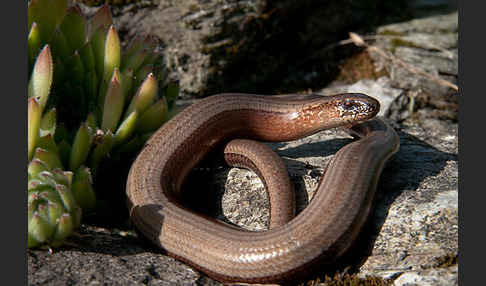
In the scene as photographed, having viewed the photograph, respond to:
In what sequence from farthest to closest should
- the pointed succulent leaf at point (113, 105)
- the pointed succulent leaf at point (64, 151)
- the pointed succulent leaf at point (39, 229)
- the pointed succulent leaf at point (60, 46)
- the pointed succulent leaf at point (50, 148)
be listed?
the pointed succulent leaf at point (60, 46), the pointed succulent leaf at point (113, 105), the pointed succulent leaf at point (64, 151), the pointed succulent leaf at point (50, 148), the pointed succulent leaf at point (39, 229)

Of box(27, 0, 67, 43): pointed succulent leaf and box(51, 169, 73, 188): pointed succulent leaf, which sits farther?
box(27, 0, 67, 43): pointed succulent leaf

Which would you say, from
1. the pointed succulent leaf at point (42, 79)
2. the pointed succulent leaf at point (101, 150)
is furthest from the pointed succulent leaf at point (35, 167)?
the pointed succulent leaf at point (101, 150)

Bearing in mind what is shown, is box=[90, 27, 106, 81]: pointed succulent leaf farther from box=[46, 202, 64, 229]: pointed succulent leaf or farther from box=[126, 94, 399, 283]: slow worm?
box=[46, 202, 64, 229]: pointed succulent leaf

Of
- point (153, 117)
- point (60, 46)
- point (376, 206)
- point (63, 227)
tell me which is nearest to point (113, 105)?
point (153, 117)

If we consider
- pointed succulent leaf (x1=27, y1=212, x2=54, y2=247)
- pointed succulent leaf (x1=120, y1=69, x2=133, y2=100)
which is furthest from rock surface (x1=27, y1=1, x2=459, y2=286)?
pointed succulent leaf (x1=120, y1=69, x2=133, y2=100)

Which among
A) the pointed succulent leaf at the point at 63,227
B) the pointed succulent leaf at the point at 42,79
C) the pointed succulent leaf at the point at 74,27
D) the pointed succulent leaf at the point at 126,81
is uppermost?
the pointed succulent leaf at the point at 74,27

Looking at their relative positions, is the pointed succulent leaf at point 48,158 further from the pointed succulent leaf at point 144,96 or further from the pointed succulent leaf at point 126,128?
the pointed succulent leaf at point 144,96
